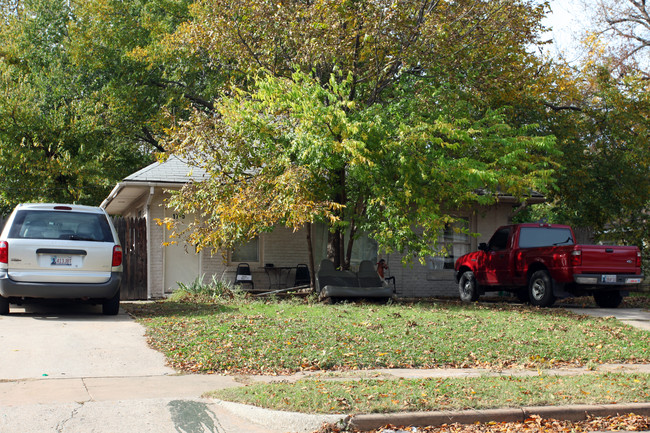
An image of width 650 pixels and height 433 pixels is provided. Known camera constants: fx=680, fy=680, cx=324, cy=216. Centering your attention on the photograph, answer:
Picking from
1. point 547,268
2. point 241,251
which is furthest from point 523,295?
point 241,251

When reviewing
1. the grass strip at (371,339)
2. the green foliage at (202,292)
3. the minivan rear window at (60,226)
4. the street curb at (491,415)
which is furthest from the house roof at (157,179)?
the street curb at (491,415)

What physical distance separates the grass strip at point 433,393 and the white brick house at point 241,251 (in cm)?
813

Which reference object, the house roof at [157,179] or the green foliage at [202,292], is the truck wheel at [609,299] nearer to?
the house roof at [157,179]

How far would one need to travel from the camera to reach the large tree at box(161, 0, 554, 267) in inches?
527

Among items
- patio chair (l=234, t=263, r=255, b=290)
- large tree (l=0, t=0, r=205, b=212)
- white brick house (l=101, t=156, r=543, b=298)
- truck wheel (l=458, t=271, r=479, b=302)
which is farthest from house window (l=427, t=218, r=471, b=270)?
large tree (l=0, t=0, r=205, b=212)

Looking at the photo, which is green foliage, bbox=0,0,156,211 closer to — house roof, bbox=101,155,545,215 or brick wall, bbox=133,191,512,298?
brick wall, bbox=133,191,512,298

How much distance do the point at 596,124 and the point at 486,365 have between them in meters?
14.8

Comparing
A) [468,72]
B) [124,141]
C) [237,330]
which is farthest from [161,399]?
[124,141]

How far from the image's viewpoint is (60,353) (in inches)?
333

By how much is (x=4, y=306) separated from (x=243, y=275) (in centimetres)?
689

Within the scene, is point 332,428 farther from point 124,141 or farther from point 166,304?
point 124,141

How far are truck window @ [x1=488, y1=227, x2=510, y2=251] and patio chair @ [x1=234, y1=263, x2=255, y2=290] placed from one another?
6262mm

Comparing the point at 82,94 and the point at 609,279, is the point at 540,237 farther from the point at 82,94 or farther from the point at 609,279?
the point at 82,94

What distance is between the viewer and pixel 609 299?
16.4 m
